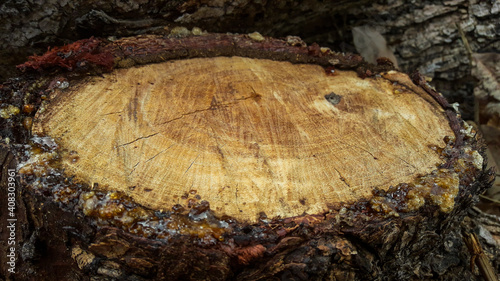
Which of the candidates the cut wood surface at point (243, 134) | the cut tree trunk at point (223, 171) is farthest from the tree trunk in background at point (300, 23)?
the cut wood surface at point (243, 134)

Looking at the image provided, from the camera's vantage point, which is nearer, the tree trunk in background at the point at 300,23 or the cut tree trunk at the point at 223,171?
the cut tree trunk at the point at 223,171

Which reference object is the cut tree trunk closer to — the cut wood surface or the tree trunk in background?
the cut wood surface

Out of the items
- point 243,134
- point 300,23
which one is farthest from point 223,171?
point 300,23

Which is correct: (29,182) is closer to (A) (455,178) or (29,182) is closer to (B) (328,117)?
(B) (328,117)

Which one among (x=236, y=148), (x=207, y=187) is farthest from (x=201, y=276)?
(x=236, y=148)

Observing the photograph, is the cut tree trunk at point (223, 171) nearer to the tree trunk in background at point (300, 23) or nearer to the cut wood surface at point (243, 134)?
the cut wood surface at point (243, 134)
